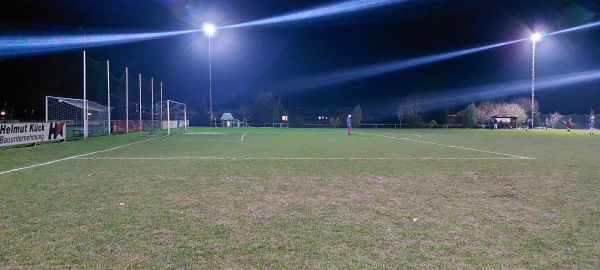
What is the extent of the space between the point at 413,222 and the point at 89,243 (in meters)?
3.75

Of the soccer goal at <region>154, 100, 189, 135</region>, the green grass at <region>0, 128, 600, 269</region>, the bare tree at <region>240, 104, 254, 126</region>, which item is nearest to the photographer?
the green grass at <region>0, 128, 600, 269</region>

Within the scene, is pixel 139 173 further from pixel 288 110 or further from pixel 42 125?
pixel 288 110

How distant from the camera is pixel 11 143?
17328 mm

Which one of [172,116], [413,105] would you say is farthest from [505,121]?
[172,116]

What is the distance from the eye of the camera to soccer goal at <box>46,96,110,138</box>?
1006 inches

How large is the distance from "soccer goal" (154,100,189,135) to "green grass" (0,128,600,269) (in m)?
34.6

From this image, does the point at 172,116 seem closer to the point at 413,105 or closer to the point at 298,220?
the point at 413,105

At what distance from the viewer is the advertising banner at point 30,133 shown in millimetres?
16984

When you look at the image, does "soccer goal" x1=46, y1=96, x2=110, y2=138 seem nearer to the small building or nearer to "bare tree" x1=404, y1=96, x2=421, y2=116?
"bare tree" x1=404, y1=96, x2=421, y2=116

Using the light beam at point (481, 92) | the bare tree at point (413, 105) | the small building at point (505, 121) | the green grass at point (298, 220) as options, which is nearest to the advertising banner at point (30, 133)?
the green grass at point (298, 220)

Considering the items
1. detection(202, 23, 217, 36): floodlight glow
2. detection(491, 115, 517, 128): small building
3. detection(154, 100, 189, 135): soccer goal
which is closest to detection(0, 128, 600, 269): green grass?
detection(154, 100, 189, 135): soccer goal

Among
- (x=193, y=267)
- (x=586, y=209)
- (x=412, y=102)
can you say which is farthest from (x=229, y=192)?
(x=412, y=102)

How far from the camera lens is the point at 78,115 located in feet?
106

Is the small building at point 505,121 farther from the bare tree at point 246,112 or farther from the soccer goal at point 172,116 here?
the bare tree at point 246,112
